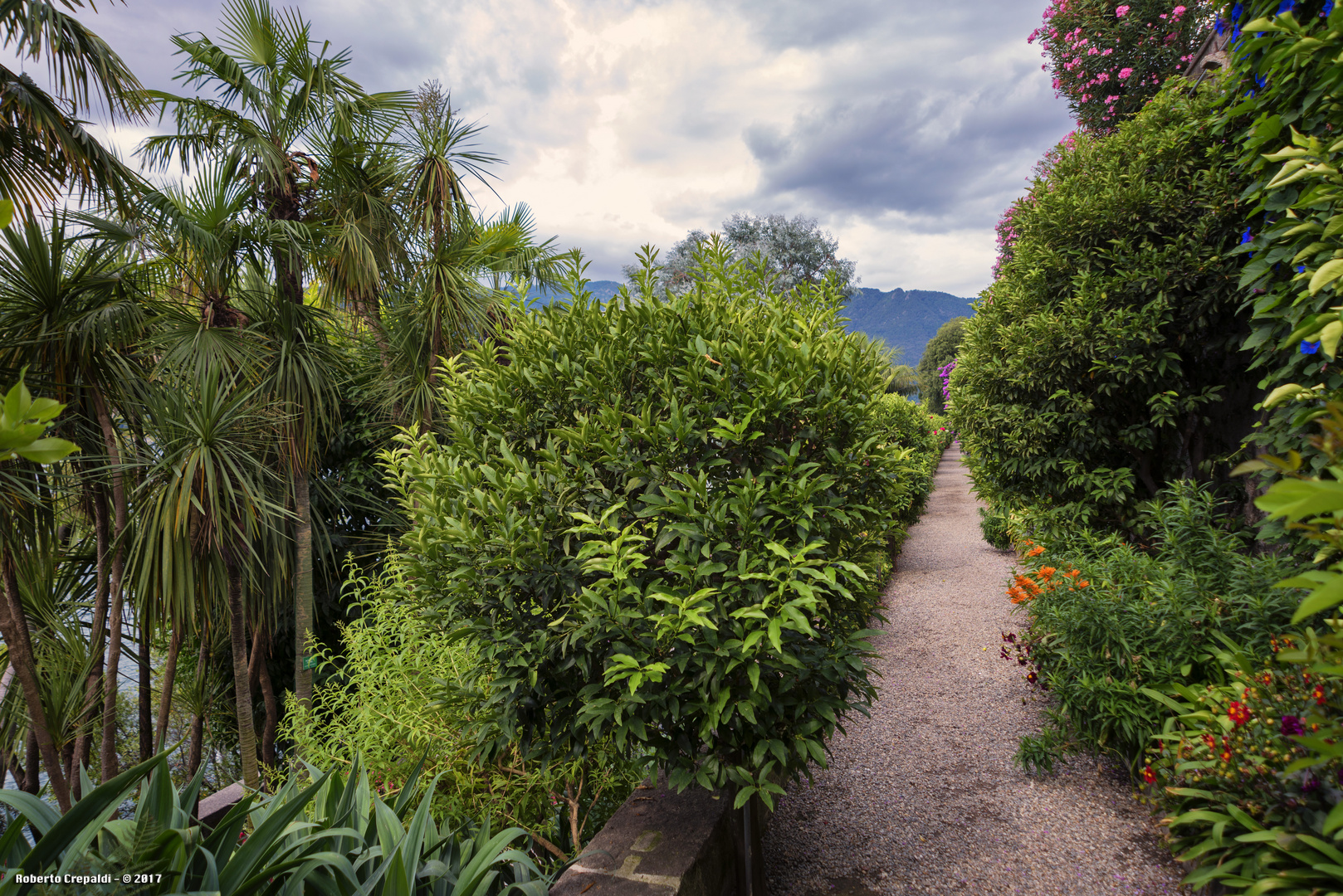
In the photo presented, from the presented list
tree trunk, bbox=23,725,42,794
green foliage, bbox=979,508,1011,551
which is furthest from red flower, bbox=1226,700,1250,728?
tree trunk, bbox=23,725,42,794

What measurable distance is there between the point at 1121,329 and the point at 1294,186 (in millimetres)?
1401

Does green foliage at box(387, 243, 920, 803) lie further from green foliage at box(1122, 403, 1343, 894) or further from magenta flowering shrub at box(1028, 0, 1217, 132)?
magenta flowering shrub at box(1028, 0, 1217, 132)

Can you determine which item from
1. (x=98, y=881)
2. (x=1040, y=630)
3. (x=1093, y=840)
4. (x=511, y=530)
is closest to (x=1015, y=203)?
(x=1040, y=630)

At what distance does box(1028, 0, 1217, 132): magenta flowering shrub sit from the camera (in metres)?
7.73

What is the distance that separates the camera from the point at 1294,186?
2494 mm

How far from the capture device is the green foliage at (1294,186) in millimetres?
1931

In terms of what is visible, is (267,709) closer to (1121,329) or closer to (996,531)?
(1121,329)

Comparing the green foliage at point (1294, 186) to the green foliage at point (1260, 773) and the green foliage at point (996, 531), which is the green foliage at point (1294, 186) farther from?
the green foliage at point (996, 531)

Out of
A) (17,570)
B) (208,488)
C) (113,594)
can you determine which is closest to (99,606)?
(113,594)

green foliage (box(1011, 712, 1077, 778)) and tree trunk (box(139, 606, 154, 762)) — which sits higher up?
tree trunk (box(139, 606, 154, 762))

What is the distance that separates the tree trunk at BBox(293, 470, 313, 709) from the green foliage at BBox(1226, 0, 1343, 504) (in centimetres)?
604

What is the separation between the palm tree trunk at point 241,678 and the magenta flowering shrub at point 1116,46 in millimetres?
11083

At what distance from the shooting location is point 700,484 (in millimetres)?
1953

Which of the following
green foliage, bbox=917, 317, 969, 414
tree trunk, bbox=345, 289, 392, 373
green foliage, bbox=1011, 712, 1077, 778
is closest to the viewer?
green foliage, bbox=1011, 712, 1077, 778
